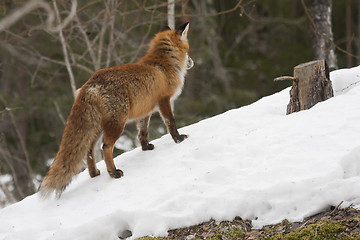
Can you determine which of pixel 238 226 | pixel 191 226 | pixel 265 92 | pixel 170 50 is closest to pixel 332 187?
pixel 238 226

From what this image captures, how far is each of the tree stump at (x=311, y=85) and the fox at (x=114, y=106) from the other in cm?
170

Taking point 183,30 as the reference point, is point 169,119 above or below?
below

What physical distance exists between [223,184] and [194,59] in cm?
941

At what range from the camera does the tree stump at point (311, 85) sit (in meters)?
5.57

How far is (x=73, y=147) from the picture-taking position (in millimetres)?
4652

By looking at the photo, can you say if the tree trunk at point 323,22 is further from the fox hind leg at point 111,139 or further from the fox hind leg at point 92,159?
the fox hind leg at point 92,159

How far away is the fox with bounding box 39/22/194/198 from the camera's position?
15.2ft

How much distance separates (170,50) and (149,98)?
1049 mm

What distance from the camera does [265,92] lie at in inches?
709

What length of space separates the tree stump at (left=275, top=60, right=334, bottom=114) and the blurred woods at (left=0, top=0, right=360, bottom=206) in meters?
5.49

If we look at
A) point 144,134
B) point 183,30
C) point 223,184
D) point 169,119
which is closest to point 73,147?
point 144,134

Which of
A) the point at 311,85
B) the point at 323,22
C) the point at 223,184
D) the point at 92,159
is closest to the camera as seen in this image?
the point at 223,184

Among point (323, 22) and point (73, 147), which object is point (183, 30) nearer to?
point (73, 147)

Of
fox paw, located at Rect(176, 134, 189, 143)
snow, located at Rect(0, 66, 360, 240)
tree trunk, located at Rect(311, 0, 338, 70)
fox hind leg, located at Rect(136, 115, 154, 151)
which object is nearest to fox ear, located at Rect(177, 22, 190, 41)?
fox hind leg, located at Rect(136, 115, 154, 151)
